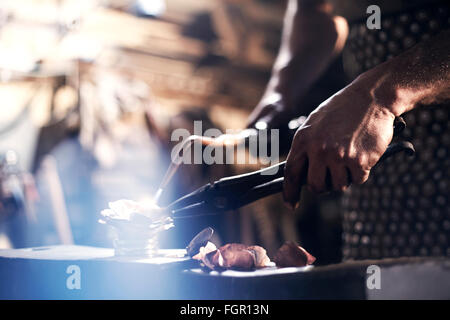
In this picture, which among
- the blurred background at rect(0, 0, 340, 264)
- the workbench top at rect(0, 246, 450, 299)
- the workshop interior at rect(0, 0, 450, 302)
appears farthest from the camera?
the blurred background at rect(0, 0, 340, 264)

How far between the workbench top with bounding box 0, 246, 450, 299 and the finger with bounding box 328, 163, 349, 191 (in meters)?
0.15

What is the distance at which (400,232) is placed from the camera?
1.58 meters

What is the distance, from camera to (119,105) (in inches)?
145

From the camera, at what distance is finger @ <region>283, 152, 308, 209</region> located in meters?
0.92

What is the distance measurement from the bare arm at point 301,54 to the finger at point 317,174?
810mm

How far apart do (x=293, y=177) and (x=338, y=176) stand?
9 cm

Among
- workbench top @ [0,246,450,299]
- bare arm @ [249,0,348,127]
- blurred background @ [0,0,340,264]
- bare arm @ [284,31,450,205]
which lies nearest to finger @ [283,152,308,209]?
bare arm @ [284,31,450,205]

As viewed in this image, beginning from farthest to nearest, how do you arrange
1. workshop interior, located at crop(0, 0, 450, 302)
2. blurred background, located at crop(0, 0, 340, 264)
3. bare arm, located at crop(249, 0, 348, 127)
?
blurred background, located at crop(0, 0, 340, 264) < bare arm, located at crop(249, 0, 348, 127) < workshop interior, located at crop(0, 0, 450, 302)

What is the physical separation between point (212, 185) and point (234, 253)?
0.53 feet

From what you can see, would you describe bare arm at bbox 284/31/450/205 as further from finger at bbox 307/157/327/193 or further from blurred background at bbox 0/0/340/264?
blurred background at bbox 0/0/340/264

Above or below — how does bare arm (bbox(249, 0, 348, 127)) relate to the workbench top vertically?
above

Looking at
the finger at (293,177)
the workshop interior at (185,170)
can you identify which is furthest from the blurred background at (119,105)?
the finger at (293,177)

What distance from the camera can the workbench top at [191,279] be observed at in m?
0.83
